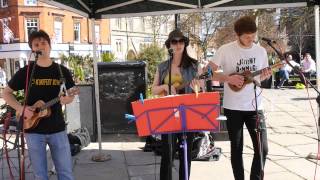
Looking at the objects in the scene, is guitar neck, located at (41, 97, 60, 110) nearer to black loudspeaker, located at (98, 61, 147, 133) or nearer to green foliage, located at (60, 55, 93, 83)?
black loudspeaker, located at (98, 61, 147, 133)

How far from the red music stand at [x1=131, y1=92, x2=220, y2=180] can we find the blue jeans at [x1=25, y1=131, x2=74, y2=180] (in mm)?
801

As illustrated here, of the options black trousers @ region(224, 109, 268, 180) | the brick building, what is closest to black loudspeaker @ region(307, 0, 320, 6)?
black trousers @ region(224, 109, 268, 180)

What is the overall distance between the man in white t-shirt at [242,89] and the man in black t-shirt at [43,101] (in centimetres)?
149

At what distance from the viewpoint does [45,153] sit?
4102mm

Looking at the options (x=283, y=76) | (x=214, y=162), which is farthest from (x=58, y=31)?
(x=214, y=162)

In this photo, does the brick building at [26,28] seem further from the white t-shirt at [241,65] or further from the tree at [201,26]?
the white t-shirt at [241,65]

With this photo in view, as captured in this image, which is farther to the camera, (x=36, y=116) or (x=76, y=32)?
(x=76, y=32)

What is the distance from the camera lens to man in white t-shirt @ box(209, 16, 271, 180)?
14.3 feet

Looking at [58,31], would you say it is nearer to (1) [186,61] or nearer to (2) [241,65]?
(1) [186,61]

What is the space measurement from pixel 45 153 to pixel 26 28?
131 feet

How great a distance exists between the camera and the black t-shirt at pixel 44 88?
13.2 feet

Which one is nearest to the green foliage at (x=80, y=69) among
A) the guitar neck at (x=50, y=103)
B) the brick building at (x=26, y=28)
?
the guitar neck at (x=50, y=103)

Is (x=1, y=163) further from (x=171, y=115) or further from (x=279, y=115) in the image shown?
(x=279, y=115)

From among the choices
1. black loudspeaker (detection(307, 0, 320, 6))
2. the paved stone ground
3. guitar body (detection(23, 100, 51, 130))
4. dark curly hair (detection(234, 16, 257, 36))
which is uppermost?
black loudspeaker (detection(307, 0, 320, 6))
